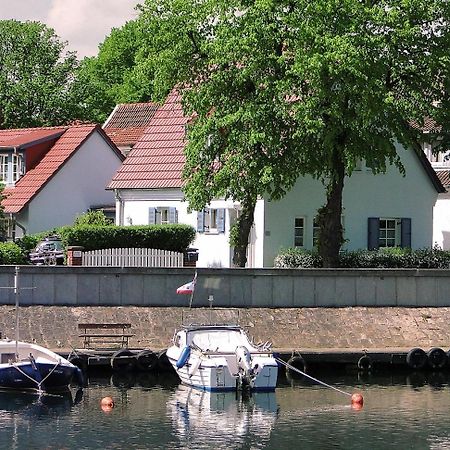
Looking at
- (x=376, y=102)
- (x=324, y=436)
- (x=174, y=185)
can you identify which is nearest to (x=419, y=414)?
(x=324, y=436)

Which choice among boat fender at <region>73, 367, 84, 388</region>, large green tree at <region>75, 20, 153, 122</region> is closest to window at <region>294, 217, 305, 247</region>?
boat fender at <region>73, 367, 84, 388</region>

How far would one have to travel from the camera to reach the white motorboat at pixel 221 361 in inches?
1740

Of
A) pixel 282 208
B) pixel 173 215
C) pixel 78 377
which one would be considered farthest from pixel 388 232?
pixel 78 377

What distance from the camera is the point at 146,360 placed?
4697cm

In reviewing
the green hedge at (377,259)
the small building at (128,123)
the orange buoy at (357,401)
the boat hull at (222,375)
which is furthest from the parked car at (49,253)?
the small building at (128,123)

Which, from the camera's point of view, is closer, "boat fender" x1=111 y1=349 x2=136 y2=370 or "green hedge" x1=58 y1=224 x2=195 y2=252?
"boat fender" x1=111 y1=349 x2=136 y2=370

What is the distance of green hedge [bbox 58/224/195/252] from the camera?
2304 inches

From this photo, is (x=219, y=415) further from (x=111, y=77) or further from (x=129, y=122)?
(x=111, y=77)

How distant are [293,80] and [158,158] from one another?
579 inches

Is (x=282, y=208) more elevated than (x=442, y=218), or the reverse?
(x=442, y=218)

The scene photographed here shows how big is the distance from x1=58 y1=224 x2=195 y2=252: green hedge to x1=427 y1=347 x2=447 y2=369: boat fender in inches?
622

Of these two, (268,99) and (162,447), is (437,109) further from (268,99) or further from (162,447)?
(162,447)

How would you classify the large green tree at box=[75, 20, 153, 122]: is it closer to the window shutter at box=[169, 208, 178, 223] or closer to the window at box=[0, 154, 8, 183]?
the window at box=[0, 154, 8, 183]

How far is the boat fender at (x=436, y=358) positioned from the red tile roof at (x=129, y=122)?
41.0 meters
